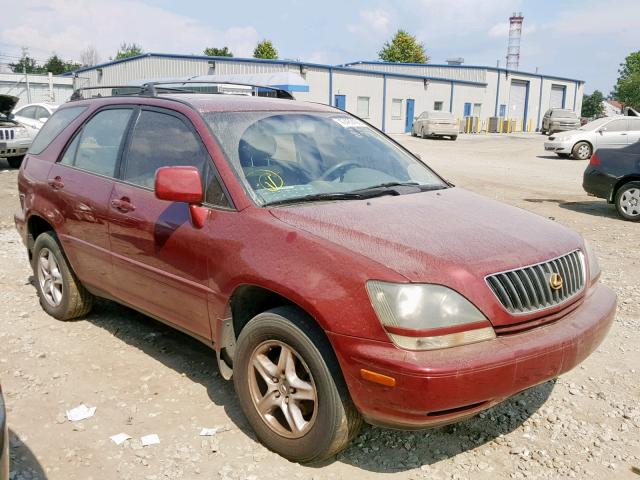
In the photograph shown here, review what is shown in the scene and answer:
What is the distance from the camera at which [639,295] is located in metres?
5.53

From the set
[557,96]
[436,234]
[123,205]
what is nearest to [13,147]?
[123,205]

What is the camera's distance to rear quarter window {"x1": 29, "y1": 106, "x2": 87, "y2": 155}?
15.6ft

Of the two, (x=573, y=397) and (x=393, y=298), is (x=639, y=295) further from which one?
(x=393, y=298)

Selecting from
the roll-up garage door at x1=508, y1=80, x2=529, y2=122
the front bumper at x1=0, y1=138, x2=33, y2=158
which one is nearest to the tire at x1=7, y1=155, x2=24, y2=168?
the front bumper at x1=0, y1=138, x2=33, y2=158

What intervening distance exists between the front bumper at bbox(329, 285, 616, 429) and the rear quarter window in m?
3.28

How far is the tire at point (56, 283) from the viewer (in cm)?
464

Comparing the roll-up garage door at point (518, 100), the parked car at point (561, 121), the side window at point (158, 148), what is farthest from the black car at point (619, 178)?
the roll-up garage door at point (518, 100)

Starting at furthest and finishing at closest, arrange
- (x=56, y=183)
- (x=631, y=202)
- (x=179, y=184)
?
1. (x=631, y=202)
2. (x=56, y=183)
3. (x=179, y=184)

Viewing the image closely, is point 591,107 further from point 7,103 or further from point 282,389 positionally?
point 282,389

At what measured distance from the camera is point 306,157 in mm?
3660

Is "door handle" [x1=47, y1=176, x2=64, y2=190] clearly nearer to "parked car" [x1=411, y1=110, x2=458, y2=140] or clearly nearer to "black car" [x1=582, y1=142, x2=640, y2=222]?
"black car" [x1=582, y1=142, x2=640, y2=222]

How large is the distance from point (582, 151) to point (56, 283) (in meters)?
19.0

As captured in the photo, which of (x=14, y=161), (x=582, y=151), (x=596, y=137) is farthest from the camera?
(x=582, y=151)

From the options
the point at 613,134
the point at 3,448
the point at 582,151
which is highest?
the point at 613,134
